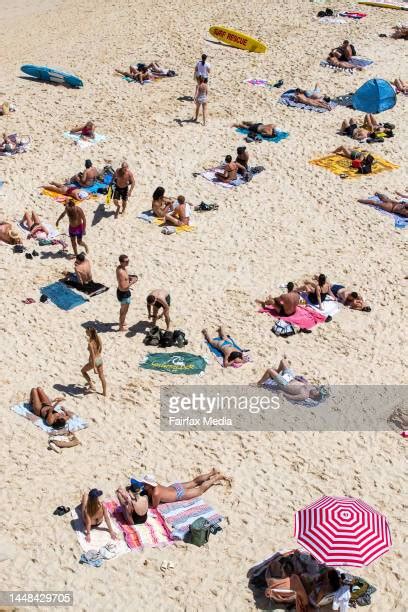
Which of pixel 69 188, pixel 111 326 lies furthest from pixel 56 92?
pixel 111 326

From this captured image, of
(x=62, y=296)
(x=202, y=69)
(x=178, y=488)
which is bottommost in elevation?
(x=62, y=296)

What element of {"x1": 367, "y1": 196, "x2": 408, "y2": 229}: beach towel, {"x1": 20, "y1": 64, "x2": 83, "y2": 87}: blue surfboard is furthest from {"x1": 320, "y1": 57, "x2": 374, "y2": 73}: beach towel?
{"x1": 367, "y1": 196, "x2": 408, "y2": 229}: beach towel

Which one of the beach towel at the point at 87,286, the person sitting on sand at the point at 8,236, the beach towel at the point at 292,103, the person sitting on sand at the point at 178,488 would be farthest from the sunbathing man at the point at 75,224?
the beach towel at the point at 292,103

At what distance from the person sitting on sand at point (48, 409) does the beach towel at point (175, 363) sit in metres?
1.86

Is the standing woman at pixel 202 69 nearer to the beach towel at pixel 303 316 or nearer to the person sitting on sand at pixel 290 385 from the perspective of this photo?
the beach towel at pixel 303 316

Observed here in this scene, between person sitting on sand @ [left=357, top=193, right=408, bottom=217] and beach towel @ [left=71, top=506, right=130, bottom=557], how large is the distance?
11.0 m

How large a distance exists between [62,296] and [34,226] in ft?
8.26

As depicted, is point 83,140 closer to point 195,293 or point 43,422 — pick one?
point 195,293

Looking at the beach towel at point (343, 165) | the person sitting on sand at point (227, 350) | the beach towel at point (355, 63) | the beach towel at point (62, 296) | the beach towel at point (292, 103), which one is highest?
the beach towel at point (355, 63)

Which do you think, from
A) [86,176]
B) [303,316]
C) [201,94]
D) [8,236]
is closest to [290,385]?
[303,316]

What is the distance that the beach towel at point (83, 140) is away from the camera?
Result: 20.9 m

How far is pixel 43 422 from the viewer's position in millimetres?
12594

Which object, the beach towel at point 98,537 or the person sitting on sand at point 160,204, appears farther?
the person sitting on sand at point 160,204

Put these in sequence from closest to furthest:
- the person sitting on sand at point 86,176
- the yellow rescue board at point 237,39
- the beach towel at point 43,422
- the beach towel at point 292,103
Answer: the beach towel at point 43,422
the person sitting on sand at point 86,176
the beach towel at point 292,103
the yellow rescue board at point 237,39
